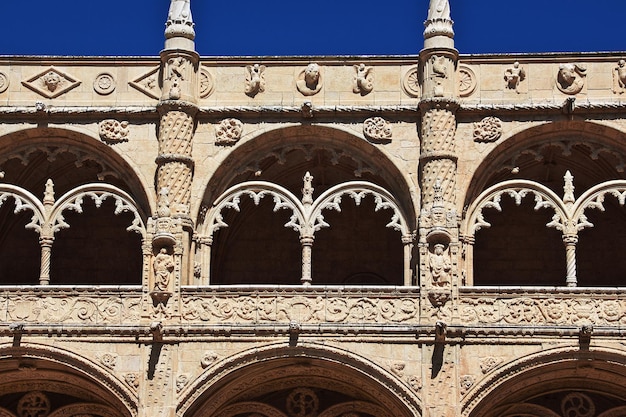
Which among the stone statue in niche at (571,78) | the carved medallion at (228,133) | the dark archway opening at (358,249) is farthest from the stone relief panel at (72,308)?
the stone statue in niche at (571,78)

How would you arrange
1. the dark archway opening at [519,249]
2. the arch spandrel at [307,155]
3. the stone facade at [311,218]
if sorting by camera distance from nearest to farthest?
the stone facade at [311,218] → the arch spandrel at [307,155] → the dark archway opening at [519,249]

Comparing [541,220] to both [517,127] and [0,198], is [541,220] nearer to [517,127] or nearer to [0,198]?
[517,127]

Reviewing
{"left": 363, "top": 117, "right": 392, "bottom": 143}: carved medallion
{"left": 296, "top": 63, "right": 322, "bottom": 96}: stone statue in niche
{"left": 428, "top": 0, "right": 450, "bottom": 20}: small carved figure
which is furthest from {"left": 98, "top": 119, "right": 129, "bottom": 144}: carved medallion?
{"left": 428, "top": 0, "right": 450, "bottom": 20}: small carved figure

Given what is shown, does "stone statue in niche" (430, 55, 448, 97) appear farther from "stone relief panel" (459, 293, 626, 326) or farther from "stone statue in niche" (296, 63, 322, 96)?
"stone relief panel" (459, 293, 626, 326)

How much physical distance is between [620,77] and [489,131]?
2.41 meters

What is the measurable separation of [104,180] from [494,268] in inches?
289

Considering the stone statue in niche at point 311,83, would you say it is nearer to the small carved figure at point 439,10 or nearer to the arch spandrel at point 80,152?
the small carved figure at point 439,10

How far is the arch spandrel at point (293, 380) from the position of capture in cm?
2656

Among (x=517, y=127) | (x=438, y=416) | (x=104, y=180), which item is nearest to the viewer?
(x=438, y=416)

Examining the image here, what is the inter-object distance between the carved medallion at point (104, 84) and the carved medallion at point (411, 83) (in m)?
4.99

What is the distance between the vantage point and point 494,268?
31.0m

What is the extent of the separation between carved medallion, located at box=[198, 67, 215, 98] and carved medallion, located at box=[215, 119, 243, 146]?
668 mm

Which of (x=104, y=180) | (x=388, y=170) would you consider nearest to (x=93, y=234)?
(x=104, y=180)

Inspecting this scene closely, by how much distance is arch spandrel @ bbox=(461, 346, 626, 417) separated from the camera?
86.6 ft
